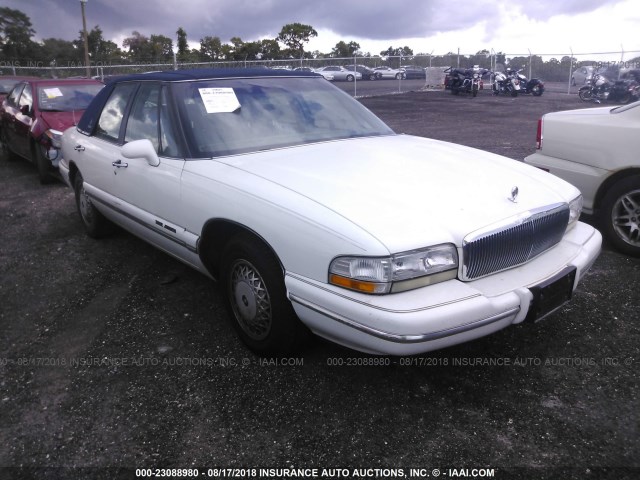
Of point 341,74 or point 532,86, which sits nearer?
point 532,86

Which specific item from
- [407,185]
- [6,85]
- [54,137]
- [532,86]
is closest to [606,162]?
[407,185]

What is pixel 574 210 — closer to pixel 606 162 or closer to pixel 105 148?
pixel 606 162

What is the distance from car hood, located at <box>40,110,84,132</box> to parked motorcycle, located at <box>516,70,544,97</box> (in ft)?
67.0

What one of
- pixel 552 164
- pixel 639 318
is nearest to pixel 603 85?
pixel 552 164

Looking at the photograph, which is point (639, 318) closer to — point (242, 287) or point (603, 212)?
point (603, 212)

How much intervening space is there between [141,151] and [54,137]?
4.88 metres

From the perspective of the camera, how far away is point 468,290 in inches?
94.9

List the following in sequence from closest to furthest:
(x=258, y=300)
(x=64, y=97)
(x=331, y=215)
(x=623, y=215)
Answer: (x=331, y=215), (x=258, y=300), (x=623, y=215), (x=64, y=97)

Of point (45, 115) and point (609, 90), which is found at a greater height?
point (609, 90)

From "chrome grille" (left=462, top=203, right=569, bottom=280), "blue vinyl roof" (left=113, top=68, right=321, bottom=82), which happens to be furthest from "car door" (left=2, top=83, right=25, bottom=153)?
"chrome grille" (left=462, top=203, right=569, bottom=280)

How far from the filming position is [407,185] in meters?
2.76

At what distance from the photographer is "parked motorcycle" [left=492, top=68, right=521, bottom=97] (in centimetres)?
2278

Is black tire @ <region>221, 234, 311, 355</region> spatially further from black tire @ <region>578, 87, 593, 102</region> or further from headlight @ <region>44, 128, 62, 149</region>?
black tire @ <region>578, 87, 593, 102</region>

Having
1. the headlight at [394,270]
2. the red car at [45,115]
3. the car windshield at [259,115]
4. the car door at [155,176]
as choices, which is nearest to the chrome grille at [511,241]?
the headlight at [394,270]
